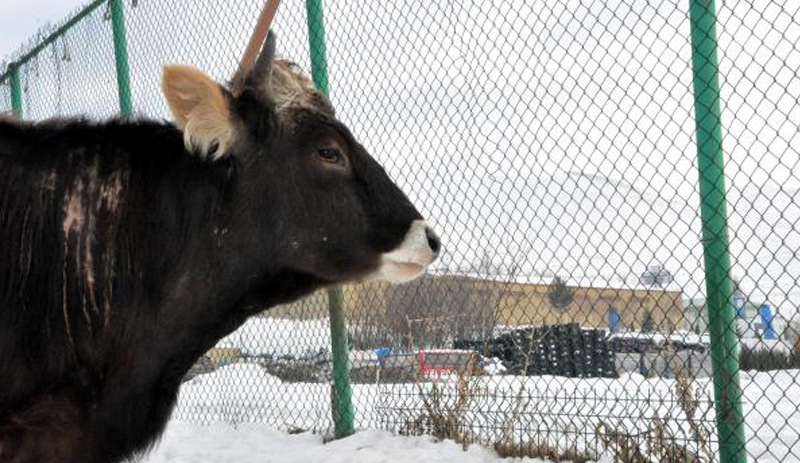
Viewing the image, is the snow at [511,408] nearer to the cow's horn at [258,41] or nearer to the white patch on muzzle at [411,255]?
the white patch on muzzle at [411,255]

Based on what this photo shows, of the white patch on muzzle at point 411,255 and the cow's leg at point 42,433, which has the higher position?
the white patch on muzzle at point 411,255

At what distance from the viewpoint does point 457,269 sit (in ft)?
18.0

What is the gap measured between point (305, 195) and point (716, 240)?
215 centimetres

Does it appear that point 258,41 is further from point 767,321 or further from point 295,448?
point 295,448

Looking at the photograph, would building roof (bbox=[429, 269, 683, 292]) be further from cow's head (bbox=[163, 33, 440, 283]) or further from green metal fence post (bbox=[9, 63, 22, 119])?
green metal fence post (bbox=[9, 63, 22, 119])

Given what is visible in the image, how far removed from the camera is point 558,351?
205 inches

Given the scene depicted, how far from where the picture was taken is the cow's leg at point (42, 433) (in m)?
2.77

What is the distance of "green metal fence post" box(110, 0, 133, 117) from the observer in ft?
27.8

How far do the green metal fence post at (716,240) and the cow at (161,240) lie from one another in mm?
1675

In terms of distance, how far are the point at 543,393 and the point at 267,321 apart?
2901mm

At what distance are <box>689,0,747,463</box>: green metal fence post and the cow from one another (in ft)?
5.50

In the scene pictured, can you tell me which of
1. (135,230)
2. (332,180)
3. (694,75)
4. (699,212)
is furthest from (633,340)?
(135,230)

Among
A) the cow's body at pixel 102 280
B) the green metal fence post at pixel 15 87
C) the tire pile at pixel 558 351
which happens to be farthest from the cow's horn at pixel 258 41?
the green metal fence post at pixel 15 87

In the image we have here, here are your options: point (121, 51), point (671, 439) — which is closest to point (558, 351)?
point (671, 439)
